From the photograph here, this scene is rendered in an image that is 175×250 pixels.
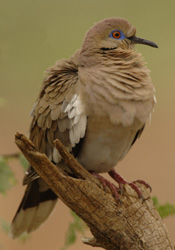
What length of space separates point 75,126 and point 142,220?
0.87 m

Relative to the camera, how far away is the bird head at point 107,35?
13.1 feet

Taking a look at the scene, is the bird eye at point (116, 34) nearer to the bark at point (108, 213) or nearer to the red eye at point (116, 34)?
the red eye at point (116, 34)

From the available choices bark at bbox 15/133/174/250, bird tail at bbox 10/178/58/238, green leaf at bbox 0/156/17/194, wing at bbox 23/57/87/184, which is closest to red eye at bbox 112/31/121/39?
wing at bbox 23/57/87/184

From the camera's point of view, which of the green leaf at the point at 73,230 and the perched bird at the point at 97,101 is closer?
the green leaf at the point at 73,230

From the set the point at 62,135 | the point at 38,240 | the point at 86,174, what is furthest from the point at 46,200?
the point at 38,240

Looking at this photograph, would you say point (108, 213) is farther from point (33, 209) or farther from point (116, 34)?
point (116, 34)

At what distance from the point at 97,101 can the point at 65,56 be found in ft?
15.6

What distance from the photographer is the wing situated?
376 centimetres

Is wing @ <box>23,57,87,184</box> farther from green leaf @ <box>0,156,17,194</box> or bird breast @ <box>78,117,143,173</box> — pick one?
green leaf @ <box>0,156,17,194</box>

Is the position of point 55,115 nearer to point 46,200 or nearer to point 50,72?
point 50,72

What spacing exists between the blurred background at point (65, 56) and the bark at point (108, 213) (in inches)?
131

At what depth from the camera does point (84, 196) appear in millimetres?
3293

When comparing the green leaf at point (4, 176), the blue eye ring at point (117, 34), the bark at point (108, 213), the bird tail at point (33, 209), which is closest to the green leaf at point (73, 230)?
the bark at point (108, 213)

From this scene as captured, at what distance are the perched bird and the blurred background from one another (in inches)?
115
